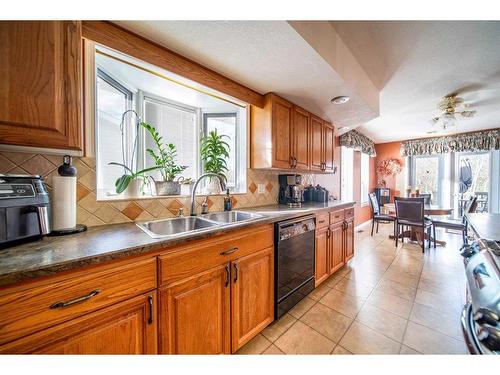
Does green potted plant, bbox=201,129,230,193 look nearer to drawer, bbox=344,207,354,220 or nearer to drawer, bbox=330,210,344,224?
drawer, bbox=330,210,344,224

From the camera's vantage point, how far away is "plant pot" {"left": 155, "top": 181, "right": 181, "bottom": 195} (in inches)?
60.1

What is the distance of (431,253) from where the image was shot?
303 cm

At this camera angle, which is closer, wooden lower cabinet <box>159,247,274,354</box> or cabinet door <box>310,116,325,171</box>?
wooden lower cabinet <box>159,247,274,354</box>

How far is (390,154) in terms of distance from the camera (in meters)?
5.23

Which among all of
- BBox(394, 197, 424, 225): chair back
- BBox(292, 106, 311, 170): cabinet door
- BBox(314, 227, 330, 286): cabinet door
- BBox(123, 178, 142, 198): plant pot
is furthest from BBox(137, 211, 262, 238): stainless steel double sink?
BBox(394, 197, 424, 225): chair back

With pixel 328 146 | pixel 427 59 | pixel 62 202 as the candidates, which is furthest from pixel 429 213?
pixel 62 202

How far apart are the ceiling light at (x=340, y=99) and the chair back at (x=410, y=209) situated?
229 centimetres

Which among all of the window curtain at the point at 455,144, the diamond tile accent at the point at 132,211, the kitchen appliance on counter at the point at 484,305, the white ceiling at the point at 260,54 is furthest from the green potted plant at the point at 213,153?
the window curtain at the point at 455,144

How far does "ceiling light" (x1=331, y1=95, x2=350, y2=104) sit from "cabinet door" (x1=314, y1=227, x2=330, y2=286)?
1.37 metres

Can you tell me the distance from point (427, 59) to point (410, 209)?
7.74 feet

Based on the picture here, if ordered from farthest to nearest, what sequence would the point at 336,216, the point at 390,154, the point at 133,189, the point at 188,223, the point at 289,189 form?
1. the point at 390,154
2. the point at 289,189
3. the point at 336,216
4. the point at 188,223
5. the point at 133,189

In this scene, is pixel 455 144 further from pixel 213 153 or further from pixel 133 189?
pixel 133 189
